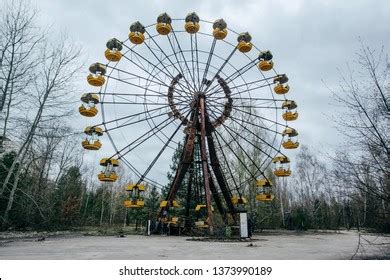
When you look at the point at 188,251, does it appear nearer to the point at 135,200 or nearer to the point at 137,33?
the point at 135,200

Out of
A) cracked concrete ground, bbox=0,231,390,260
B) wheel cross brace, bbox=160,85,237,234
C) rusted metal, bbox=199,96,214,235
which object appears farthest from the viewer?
wheel cross brace, bbox=160,85,237,234

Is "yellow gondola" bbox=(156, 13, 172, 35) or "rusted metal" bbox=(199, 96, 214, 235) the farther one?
"yellow gondola" bbox=(156, 13, 172, 35)

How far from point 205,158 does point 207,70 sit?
618cm

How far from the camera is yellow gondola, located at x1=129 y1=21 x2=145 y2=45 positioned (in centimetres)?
1880

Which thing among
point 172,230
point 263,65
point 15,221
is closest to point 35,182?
point 15,221

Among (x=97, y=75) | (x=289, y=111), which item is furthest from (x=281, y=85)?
(x=97, y=75)

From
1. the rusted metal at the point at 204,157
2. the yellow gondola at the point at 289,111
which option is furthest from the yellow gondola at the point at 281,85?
the rusted metal at the point at 204,157

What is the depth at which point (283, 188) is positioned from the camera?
47562 mm

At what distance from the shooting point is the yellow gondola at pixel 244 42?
19750mm

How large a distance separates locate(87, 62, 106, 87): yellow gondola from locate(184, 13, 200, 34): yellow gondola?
5.79 m

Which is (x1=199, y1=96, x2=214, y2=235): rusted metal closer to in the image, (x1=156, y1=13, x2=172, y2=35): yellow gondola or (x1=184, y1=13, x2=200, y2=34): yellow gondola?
(x1=184, y1=13, x2=200, y2=34): yellow gondola

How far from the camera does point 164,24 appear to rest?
60.4ft

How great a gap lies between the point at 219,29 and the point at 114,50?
6.83 m

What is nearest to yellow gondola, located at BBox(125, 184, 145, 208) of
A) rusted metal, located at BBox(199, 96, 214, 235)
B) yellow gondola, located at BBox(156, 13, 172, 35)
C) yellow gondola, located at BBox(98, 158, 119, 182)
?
yellow gondola, located at BBox(98, 158, 119, 182)
